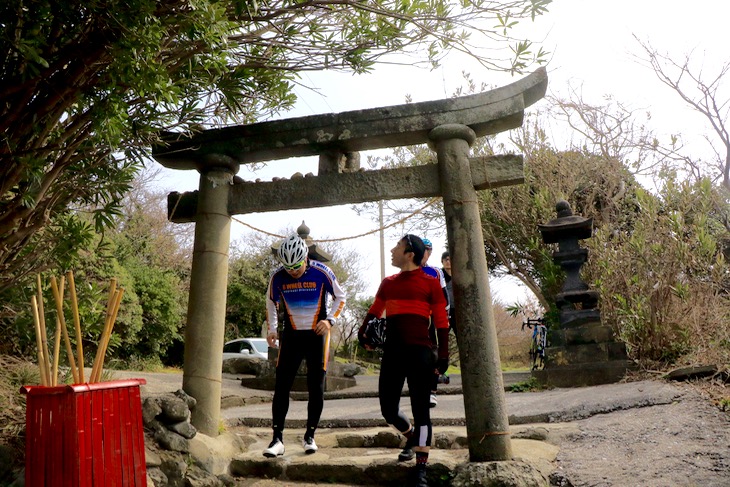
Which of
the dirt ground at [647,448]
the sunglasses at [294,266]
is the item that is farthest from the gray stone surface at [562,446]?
the sunglasses at [294,266]

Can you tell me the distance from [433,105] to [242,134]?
1.90 metres

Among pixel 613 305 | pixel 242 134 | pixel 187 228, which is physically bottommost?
pixel 613 305

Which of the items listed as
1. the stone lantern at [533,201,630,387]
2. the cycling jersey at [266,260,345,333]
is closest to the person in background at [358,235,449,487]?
the cycling jersey at [266,260,345,333]

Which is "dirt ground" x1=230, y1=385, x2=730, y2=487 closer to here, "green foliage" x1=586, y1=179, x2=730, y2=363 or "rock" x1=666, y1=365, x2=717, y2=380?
"rock" x1=666, y1=365, x2=717, y2=380

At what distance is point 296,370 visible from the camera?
539cm

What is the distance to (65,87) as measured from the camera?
432 centimetres

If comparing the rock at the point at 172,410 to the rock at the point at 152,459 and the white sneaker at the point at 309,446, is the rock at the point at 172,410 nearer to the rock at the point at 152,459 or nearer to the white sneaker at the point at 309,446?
the rock at the point at 152,459

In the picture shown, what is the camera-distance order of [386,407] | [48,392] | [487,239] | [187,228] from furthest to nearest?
[187,228]
[487,239]
[386,407]
[48,392]

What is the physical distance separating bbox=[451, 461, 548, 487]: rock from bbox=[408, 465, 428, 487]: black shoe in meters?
0.22

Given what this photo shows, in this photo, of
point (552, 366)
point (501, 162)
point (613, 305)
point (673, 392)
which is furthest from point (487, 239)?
point (501, 162)

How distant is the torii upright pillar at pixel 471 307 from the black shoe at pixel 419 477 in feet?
1.66

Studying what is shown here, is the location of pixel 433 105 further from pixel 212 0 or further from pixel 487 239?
pixel 487 239

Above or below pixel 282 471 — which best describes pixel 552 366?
above

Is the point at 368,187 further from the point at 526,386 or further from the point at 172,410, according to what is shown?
the point at 526,386
